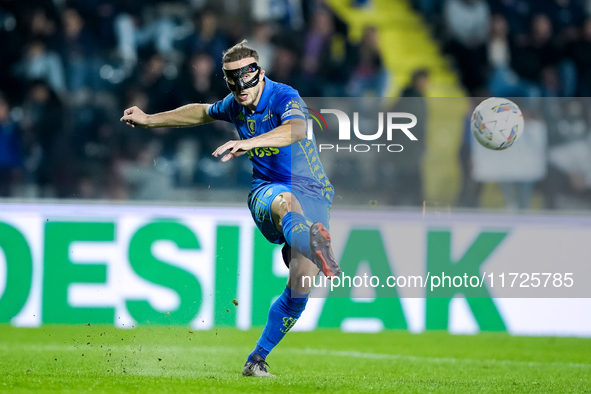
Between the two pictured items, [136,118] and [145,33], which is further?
[145,33]

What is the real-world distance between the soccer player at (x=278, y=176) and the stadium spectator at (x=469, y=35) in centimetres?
541

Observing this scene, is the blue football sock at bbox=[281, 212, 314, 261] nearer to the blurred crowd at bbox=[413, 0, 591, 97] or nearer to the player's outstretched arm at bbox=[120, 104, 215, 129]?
the player's outstretched arm at bbox=[120, 104, 215, 129]

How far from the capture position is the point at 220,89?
363 inches

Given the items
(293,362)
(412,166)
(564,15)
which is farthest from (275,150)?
(564,15)

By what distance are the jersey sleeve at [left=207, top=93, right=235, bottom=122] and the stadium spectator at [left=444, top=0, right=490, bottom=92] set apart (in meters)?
5.46

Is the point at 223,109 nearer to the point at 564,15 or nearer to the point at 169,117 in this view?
the point at 169,117

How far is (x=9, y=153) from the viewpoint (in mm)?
8828

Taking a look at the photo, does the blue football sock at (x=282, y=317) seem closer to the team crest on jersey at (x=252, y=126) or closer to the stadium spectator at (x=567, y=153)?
the team crest on jersey at (x=252, y=126)

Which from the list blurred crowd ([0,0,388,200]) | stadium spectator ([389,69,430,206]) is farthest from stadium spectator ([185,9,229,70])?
stadium spectator ([389,69,430,206])

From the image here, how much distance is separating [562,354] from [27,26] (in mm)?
7151

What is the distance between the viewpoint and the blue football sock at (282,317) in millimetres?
5562

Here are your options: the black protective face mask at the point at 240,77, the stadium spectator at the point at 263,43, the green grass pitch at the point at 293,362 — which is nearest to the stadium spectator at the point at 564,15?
the stadium spectator at the point at 263,43

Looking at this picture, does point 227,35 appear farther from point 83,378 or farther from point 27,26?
point 83,378

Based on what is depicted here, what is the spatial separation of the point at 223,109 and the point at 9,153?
3816 mm
